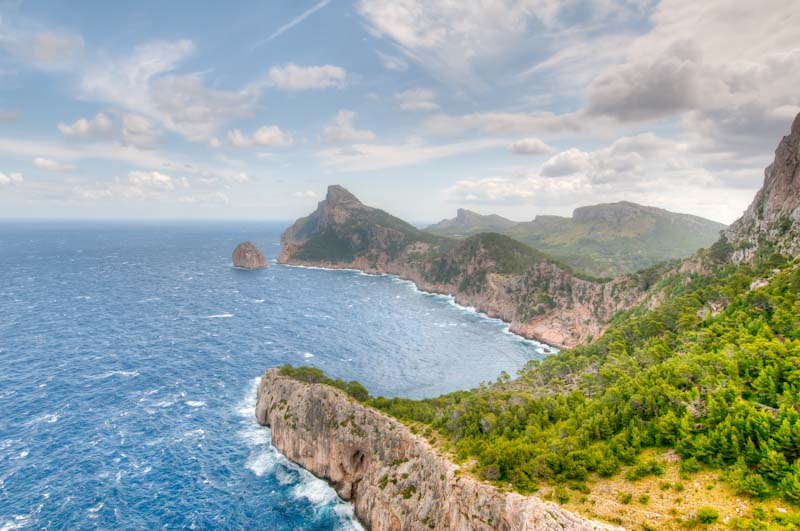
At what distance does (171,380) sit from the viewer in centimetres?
9938

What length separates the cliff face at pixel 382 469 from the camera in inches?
1647

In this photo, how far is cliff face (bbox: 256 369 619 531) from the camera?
4184cm

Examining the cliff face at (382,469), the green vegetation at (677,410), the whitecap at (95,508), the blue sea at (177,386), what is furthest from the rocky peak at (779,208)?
the whitecap at (95,508)

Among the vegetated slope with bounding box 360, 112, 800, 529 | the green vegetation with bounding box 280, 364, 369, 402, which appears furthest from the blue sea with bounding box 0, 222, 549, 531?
the vegetated slope with bounding box 360, 112, 800, 529

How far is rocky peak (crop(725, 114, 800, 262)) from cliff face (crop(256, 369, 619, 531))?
78.8 meters

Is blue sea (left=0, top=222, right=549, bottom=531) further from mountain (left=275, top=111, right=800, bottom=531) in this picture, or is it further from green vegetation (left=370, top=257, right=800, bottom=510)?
green vegetation (left=370, top=257, right=800, bottom=510)

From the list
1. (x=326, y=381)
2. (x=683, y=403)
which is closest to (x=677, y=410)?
(x=683, y=403)

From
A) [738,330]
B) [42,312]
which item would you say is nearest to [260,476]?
[738,330]

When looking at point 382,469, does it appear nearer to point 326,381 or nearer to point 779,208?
point 326,381

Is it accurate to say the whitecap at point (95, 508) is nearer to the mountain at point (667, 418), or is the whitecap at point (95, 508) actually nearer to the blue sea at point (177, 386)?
the blue sea at point (177, 386)

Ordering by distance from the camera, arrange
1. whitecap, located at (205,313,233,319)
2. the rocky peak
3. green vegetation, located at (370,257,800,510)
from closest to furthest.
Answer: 1. green vegetation, located at (370,257,800,510)
2. the rocky peak
3. whitecap, located at (205,313,233,319)

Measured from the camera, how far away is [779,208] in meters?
90.0

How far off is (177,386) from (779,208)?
150m

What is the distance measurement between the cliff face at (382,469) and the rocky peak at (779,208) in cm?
7875
